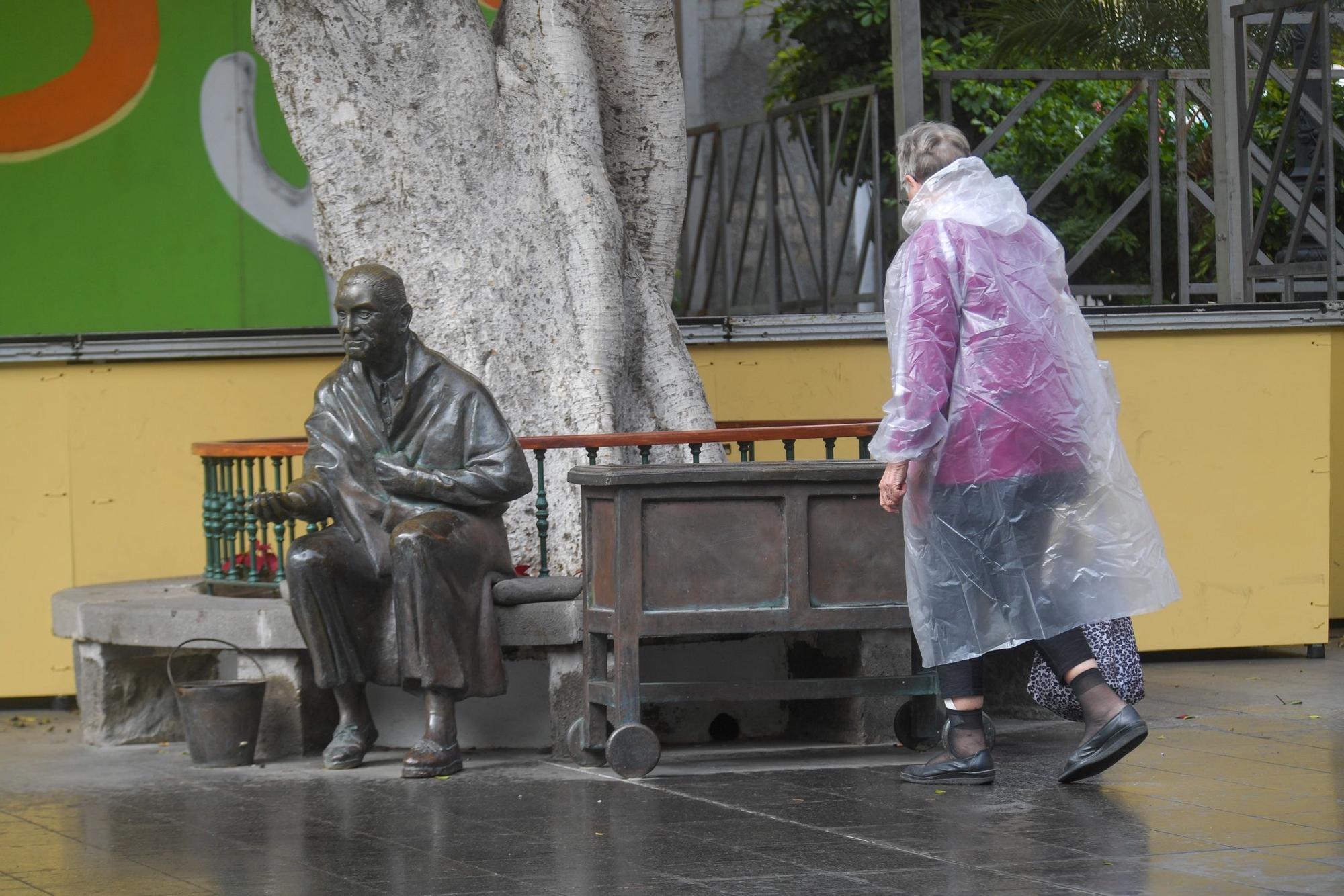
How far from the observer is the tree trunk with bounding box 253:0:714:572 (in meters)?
7.97

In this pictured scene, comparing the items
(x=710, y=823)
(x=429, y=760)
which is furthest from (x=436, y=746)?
(x=710, y=823)

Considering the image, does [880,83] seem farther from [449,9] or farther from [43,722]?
[43,722]

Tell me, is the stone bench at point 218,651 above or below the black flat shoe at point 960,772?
above

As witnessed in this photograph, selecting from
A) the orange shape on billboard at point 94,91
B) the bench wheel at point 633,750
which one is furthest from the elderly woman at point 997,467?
the orange shape on billboard at point 94,91

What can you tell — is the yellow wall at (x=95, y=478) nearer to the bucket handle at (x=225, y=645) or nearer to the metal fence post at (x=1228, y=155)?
the bucket handle at (x=225, y=645)

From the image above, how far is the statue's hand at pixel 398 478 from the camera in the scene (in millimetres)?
6641

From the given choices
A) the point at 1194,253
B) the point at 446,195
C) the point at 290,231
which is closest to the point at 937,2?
the point at 1194,253

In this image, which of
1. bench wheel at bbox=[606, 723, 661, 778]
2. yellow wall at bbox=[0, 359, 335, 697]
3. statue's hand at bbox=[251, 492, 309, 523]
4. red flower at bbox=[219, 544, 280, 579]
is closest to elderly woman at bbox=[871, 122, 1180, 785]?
bench wheel at bbox=[606, 723, 661, 778]

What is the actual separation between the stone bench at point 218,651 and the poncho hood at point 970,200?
1.87 meters

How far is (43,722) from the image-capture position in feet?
27.5

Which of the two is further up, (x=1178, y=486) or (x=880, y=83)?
(x=880, y=83)

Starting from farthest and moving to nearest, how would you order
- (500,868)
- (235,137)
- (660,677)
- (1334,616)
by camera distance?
(235,137)
(1334,616)
(660,677)
(500,868)

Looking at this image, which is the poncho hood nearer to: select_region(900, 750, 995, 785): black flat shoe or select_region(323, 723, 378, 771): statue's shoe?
select_region(900, 750, 995, 785): black flat shoe

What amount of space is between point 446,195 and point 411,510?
1876mm
